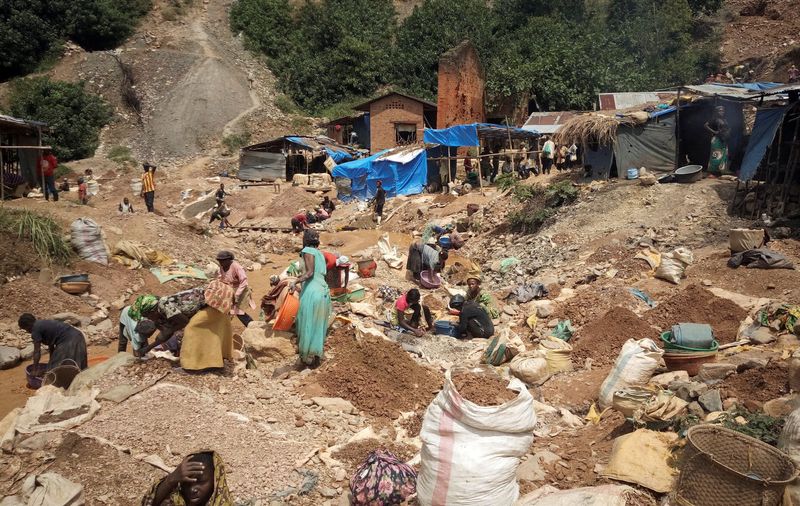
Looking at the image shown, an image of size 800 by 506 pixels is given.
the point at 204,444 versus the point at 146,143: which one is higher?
the point at 146,143

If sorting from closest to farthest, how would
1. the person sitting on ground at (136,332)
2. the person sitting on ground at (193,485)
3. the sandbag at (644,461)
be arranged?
the person sitting on ground at (193,485)
the sandbag at (644,461)
the person sitting on ground at (136,332)

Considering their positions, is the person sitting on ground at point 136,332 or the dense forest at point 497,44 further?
the dense forest at point 497,44

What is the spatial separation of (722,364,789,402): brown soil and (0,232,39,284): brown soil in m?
9.28

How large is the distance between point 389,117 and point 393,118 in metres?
0.17

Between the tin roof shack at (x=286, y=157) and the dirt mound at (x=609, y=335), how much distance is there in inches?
665

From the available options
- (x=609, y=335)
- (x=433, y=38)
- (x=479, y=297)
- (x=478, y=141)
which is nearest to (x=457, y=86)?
(x=478, y=141)

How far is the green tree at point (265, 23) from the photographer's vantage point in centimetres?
3525

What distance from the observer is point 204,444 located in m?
4.41

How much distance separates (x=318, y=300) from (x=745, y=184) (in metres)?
9.95

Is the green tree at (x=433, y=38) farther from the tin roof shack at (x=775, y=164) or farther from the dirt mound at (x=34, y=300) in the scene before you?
the dirt mound at (x=34, y=300)

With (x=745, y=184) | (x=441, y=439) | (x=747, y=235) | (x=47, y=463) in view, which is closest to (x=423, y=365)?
(x=441, y=439)

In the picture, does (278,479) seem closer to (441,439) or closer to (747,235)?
(441,439)

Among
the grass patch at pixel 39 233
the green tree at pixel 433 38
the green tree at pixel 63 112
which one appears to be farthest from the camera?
the green tree at pixel 433 38

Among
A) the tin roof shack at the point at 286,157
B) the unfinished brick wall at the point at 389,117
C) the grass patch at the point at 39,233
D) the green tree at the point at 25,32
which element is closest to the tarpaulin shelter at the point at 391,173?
the tin roof shack at the point at 286,157
